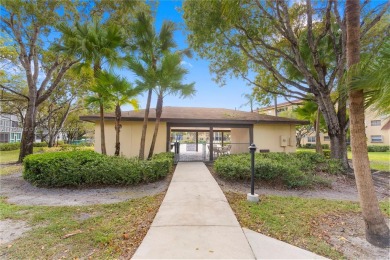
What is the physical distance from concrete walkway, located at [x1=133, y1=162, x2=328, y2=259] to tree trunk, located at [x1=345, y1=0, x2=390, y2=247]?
1.45 metres

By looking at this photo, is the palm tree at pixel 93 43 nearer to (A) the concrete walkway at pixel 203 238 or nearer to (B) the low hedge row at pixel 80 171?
(B) the low hedge row at pixel 80 171

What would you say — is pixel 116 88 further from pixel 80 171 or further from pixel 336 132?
pixel 336 132

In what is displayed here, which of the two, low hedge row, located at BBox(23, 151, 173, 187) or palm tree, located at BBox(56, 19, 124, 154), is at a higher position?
palm tree, located at BBox(56, 19, 124, 154)

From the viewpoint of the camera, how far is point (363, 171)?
3.58m

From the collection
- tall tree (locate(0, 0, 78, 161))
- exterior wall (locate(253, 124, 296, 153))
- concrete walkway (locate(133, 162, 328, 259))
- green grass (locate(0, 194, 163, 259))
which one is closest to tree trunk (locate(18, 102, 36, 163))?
tall tree (locate(0, 0, 78, 161))

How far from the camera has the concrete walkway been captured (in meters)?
2.89

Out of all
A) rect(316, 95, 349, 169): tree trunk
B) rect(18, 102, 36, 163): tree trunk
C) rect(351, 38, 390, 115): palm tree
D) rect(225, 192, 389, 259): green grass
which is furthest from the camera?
rect(18, 102, 36, 163): tree trunk

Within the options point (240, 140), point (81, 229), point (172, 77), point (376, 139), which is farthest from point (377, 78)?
point (376, 139)

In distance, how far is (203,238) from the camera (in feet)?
10.8

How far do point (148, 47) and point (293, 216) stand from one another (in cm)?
890

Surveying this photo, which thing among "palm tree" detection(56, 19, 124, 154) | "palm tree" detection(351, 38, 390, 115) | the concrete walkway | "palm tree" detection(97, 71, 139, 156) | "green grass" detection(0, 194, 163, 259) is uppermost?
"palm tree" detection(56, 19, 124, 154)

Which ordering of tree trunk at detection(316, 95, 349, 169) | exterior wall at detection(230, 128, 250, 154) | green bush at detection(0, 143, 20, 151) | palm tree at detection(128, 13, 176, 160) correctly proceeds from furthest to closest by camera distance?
green bush at detection(0, 143, 20, 151) → exterior wall at detection(230, 128, 250, 154) → tree trunk at detection(316, 95, 349, 169) → palm tree at detection(128, 13, 176, 160)

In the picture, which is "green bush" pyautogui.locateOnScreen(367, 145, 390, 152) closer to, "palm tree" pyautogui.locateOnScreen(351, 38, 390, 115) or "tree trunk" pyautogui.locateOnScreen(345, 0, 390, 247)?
"tree trunk" pyautogui.locateOnScreen(345, 0, 390, 247)

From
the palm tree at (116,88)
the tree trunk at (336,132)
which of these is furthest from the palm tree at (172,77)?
the tree trunk at (336,132)
